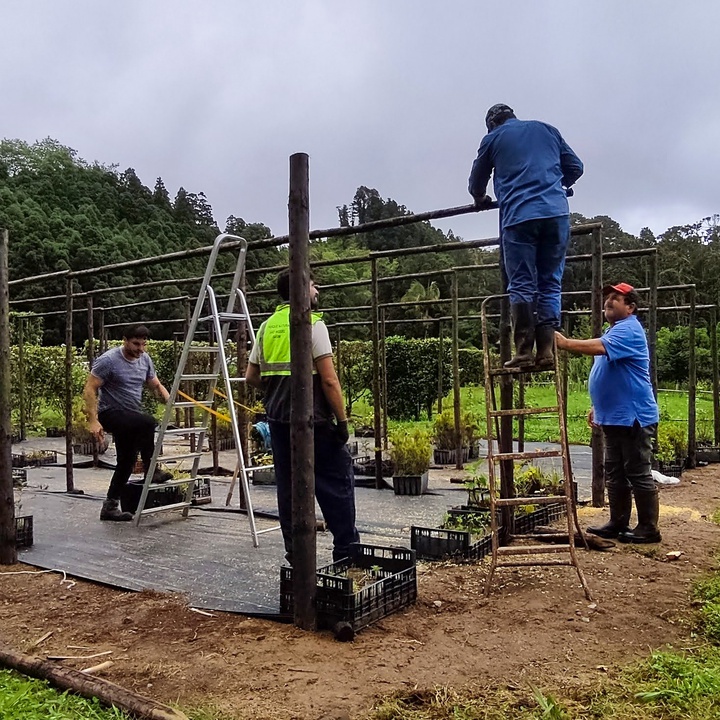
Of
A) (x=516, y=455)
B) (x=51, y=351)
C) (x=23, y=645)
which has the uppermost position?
(x=51, y=351)

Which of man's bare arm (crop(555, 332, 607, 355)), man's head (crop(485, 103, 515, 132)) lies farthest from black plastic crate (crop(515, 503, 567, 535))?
man's head (crop(485, 103, 515, 132))

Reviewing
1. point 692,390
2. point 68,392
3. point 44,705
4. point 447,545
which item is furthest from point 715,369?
point 44,705

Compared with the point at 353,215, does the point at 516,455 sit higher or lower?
lower

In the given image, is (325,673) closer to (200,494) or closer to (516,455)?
(516,455)

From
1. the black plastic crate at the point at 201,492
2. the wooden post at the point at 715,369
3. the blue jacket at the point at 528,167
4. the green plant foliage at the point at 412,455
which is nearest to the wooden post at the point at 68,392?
the black plastic crate at the point at 201,492

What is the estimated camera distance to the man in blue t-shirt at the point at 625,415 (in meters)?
4.72

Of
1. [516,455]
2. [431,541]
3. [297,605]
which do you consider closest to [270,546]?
[431,541]

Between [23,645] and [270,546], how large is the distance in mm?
1915

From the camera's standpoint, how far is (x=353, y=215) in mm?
52219

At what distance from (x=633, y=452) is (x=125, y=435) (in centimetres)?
396

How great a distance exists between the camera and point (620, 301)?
190 inches

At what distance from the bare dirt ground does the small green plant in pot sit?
263cm

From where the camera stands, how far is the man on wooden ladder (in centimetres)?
388

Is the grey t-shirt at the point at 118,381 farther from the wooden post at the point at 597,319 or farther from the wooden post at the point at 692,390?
the wooden post at the point at 692,390
